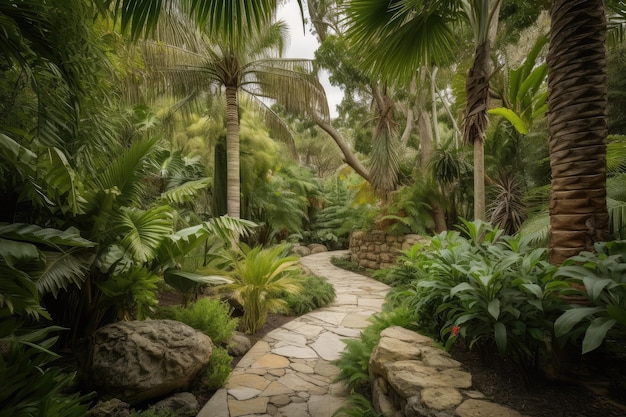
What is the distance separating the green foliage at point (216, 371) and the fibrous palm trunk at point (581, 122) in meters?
3.26

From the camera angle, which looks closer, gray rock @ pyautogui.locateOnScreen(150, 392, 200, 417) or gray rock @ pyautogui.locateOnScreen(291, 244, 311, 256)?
gray rock @ pyautogui.locateOnScreen(150, 392, 200, 417)

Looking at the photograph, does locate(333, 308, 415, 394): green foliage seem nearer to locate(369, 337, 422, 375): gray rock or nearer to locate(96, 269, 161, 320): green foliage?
locate(369, 337, 422, 375): gray rock

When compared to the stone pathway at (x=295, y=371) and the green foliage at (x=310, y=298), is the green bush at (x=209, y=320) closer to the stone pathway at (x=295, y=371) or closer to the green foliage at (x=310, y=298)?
the stone pathway at (x=295, y=371)

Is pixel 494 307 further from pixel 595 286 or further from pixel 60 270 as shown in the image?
pixel 60 270

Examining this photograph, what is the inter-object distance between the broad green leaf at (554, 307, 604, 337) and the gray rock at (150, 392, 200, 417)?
297 centimetres

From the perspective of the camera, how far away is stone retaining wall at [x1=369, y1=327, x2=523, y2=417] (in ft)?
6.09

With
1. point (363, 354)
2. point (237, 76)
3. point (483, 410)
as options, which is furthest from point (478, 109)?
point (237, 76)

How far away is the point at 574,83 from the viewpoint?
211cm

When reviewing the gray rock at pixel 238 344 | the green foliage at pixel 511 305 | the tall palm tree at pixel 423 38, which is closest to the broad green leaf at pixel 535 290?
the green foliage at pixel 511 305

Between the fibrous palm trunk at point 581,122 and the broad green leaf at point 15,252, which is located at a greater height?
the fibrous palm trunk at point 581,122

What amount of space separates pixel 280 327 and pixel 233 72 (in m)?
5.51

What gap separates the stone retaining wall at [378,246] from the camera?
27.6 feet

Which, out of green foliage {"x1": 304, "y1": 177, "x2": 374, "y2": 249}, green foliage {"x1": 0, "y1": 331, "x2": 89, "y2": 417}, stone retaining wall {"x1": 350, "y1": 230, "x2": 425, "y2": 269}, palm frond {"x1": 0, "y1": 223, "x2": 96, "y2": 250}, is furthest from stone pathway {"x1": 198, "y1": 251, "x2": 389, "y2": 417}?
green foliage {"x1": 304, "y1": 177, "x2": 374, "y2": 249}

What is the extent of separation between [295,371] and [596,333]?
9.68ft
